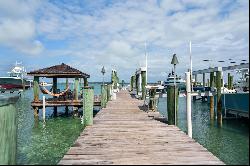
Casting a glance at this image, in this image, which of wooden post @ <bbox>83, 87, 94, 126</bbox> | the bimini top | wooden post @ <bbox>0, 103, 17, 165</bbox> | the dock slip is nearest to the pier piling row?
the bimini top

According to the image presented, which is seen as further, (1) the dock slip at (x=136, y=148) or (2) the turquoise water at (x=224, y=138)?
(2) the turquoise water at (x=224, y=138)

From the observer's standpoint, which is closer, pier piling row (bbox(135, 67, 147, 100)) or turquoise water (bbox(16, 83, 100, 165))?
turquoise water (bbox(16, 83, 100, 165))

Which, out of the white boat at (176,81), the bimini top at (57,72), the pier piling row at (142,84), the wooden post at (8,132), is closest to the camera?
the wooden post at (8,132)

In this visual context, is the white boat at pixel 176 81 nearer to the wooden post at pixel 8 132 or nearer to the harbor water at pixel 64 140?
the harbor water at pixel 64 140

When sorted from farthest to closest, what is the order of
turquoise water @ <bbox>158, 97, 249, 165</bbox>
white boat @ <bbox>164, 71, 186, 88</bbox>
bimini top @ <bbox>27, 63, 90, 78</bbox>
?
white boat @ <bbox>164, 71, 186, 88</bbox>, bimini top @ <bbox>27, 63, 90, 78</bbox>, turquoise water @ <bbox>158, 97, 249, 165</bbox>

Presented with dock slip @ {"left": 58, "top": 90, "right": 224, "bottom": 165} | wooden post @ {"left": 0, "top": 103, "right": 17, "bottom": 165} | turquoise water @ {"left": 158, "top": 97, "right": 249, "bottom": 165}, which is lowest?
turquoise water @ {"left": 158, "top": 97, "right": 249, "bottom": 165}

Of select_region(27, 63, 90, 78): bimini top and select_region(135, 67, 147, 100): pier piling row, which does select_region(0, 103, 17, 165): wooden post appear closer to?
select_region(27, 63, 90, 78): bimini top

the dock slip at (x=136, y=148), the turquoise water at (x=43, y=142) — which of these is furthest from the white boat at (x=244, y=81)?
the turquoise water at (x=43, y=142)

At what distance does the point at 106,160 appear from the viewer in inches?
274

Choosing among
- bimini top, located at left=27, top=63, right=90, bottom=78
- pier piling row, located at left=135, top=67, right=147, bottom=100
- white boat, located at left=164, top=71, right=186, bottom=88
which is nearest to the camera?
bimini top, located at left=27, top=63, right=90, bottom=78

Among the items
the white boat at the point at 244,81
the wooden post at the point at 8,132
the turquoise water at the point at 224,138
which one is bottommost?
the turquoise water at the point at 224,138

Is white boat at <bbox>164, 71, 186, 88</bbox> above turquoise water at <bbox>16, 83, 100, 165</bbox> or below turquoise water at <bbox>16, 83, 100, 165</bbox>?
above

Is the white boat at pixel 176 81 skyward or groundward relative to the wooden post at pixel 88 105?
skyward

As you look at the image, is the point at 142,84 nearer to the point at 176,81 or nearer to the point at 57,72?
the point at 57,72
